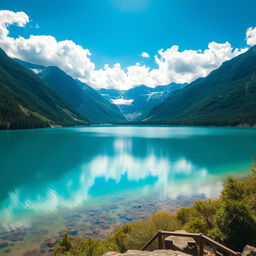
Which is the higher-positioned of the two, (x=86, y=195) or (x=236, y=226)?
(x=236, y=226)

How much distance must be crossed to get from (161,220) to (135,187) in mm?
16883

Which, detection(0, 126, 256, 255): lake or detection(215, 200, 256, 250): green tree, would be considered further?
detection(0, 126, 256, 255): lake

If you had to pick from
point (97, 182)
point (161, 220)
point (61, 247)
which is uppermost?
point (161, 220)

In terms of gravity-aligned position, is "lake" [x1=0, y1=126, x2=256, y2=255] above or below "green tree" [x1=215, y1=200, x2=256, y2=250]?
below

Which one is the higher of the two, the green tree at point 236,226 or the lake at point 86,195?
the green tree at point 236,226

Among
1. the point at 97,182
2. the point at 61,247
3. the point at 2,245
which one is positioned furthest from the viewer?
the point at 97,182

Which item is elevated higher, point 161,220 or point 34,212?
point 161,220

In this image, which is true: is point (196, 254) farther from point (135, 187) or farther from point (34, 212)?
point (135, 187)

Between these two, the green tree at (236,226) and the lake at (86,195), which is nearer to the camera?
the green tree at (236,226)

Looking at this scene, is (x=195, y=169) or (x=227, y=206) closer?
(x=227, y=206)

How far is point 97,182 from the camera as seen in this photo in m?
30.9

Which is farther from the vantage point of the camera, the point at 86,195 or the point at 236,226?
the point at 86,195

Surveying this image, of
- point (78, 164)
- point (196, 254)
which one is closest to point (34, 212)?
point (196, 254)

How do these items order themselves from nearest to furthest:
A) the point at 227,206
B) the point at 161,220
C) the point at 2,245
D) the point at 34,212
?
the point at 227,206
the point at 161,220
the point at 2,245
the point at 34,212
